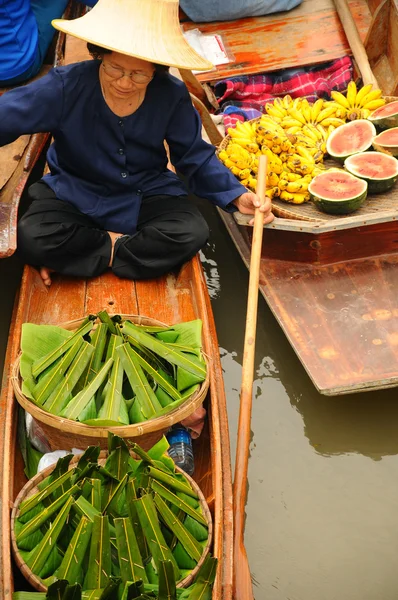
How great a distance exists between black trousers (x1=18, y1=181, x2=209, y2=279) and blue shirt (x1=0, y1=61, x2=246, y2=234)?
0.08 metres

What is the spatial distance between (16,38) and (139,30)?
197 centimetres

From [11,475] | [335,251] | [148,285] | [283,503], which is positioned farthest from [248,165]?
[11,475]

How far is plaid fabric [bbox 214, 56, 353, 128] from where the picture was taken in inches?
221

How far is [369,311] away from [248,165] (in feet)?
3.91

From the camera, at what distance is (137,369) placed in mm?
2957

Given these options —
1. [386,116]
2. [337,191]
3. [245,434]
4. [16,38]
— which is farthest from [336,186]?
[16,38]

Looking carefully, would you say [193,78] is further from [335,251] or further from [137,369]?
[137,369]

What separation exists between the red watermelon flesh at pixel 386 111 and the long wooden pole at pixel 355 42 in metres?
0.38

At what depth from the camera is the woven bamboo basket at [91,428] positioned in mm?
2746

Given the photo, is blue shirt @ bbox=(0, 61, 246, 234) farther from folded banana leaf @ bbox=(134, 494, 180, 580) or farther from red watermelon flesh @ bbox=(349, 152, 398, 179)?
folded banana leaf @ bbox=(134, 494, 180, 580)

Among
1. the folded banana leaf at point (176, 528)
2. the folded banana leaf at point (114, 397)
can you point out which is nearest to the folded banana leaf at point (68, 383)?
the folded banana leaf at point (114, 397)

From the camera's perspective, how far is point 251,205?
4.04 m

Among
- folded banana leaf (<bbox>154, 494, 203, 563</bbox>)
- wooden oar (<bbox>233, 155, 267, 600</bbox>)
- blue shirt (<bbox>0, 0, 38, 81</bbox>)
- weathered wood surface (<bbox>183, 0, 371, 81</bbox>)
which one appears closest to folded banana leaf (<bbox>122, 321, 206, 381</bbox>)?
wooden oar (<bbox>233, 155, 267, 600</bbox>)

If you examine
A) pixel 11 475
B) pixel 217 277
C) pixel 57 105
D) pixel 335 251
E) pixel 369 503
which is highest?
pixel 57 105
